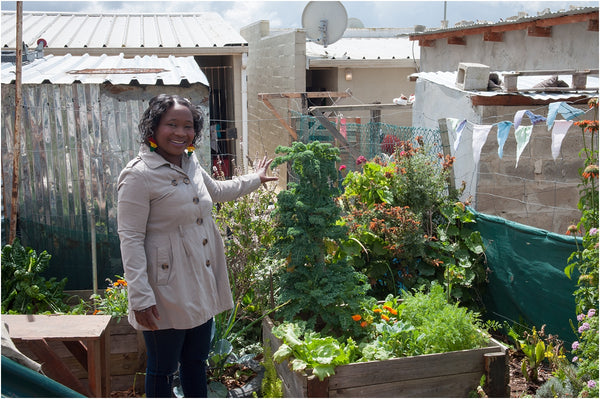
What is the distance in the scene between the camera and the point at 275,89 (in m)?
15.3

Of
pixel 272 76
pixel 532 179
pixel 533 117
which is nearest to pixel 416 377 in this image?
pixel 533 117

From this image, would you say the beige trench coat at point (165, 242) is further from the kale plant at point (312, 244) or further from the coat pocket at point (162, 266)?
the kale plant at point (312, 244)

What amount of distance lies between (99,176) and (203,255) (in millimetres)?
2940

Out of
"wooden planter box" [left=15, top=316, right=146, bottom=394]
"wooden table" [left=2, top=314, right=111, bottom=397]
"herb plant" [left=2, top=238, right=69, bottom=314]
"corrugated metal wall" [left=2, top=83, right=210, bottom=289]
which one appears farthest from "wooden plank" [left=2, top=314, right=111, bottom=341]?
"corrugated metal wall" [left=2, top=83, right=210, bottom=289]

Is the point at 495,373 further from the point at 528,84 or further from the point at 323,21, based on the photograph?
the point at 323,21

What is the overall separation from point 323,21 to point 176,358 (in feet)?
40.0

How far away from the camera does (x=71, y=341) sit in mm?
3779

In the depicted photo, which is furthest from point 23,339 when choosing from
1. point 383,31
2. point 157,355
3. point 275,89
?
point 383,31

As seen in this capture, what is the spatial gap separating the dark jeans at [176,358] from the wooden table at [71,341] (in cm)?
44

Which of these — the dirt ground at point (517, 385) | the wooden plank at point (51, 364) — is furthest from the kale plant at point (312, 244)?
the wooden plank at point (51, 364)

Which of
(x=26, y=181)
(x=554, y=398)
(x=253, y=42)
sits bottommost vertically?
(x=554, y=398)

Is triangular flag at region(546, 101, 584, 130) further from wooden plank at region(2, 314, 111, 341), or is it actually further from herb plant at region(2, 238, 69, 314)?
herb plant at region(2, 238, 69, 314)

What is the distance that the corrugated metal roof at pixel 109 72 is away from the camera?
566 centimetres

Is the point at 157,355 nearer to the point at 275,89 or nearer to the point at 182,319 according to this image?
the point at 182,319
